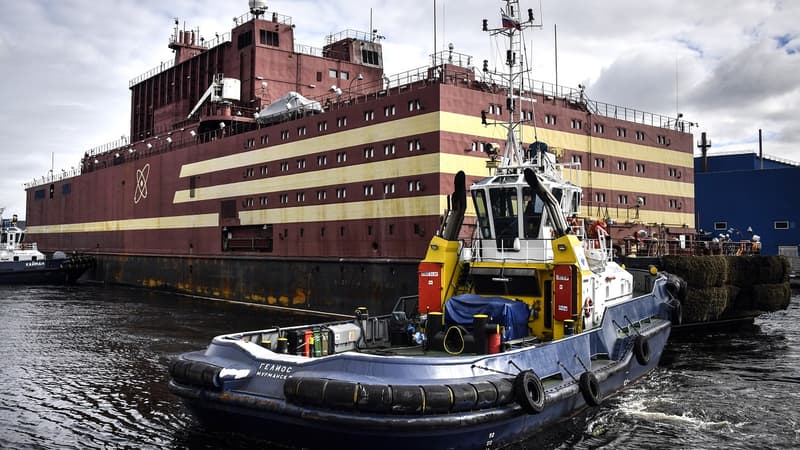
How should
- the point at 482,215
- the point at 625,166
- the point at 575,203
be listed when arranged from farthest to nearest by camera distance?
1. the point at 625,166
2. the point at 575,203
3. the point at 482,215

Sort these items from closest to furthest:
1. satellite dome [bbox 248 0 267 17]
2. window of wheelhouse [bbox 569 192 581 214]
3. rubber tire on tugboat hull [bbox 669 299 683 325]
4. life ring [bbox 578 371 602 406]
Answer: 1. life ring [bbox 578 371 602 406]
2. window of wheelhouse [bbox 569 192 581 214]
3. rubber tire on tugboat hull [bbox 669 299 683 325]
4. satellite dome [bbox 248 0 267 17]

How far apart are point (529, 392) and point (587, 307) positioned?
4.00 m

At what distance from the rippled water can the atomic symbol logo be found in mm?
18543

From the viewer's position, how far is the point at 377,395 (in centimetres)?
863

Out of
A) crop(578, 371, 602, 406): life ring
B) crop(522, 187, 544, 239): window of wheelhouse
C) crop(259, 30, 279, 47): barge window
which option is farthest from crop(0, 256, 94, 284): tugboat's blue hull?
crop(578, 371, 602, 406): life ring

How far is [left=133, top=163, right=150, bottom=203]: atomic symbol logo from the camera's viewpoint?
44.2m

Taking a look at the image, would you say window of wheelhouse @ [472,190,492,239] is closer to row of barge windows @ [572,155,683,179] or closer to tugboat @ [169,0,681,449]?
tugboat @ [169,0,681,449]

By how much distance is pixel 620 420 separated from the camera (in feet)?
41.2

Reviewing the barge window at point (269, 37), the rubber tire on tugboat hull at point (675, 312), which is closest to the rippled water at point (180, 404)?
the rubber tire on tugboat hull at point (675, 312)

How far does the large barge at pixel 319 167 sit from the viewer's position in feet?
85.6

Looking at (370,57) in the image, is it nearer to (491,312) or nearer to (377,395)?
(491,312)

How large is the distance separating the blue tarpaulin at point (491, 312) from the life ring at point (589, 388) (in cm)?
155

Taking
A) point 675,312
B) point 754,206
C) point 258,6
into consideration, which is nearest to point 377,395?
point 675,312

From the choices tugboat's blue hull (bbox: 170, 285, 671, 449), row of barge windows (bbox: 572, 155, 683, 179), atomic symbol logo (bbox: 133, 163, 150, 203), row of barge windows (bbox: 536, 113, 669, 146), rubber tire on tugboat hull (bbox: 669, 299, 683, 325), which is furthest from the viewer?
atomic symbol logo (bbox: 133, 163, 150, 203)
